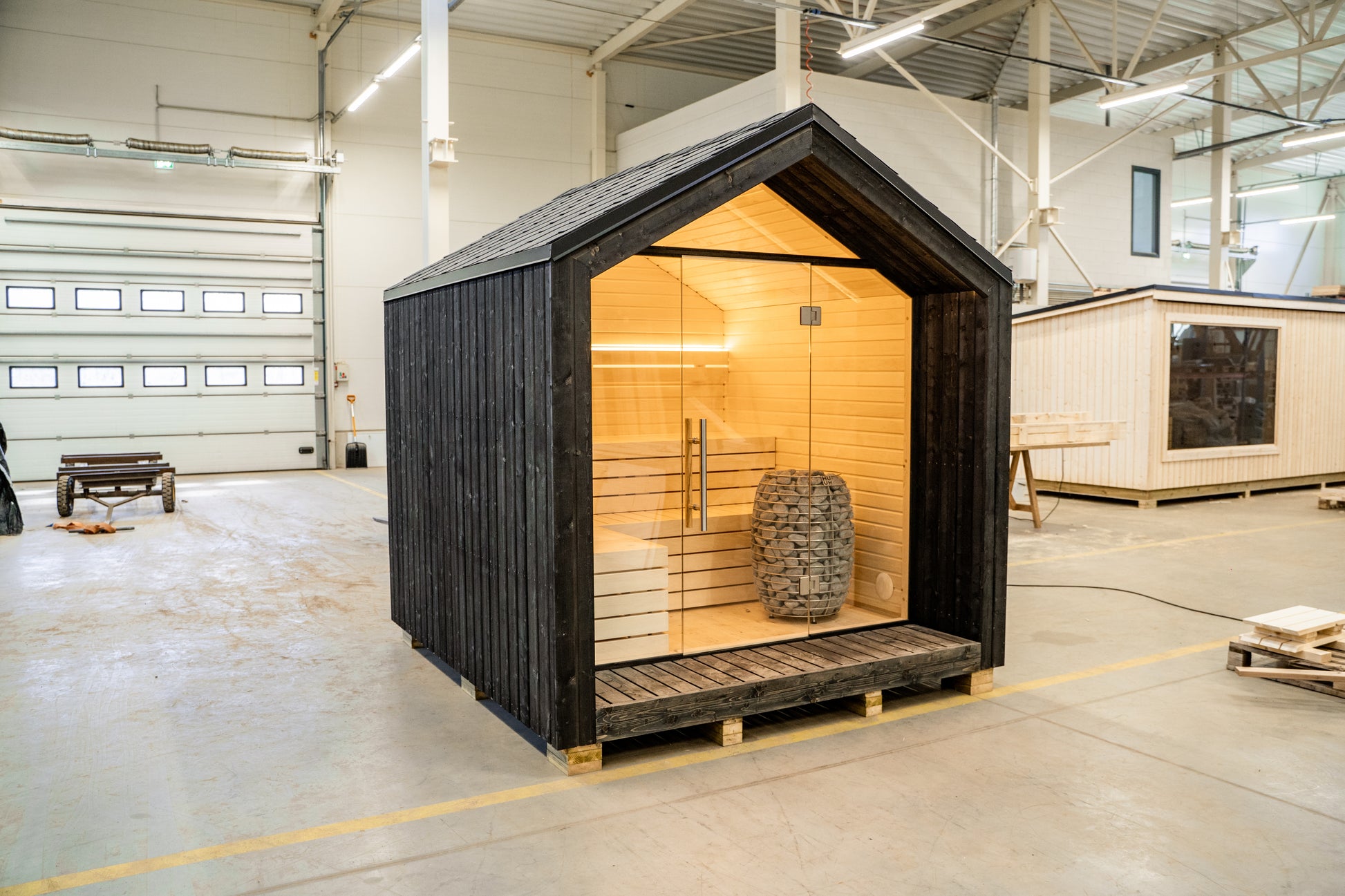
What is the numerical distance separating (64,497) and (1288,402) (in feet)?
59.2

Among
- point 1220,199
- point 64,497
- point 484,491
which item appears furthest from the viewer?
point 1220,199

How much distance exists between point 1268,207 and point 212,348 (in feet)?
118

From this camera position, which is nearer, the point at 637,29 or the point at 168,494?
the point at 168,494

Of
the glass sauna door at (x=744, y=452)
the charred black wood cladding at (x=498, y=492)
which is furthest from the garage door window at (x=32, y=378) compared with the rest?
the glass sauna door at (x=744, y=452)

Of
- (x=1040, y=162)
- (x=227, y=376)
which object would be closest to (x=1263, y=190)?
(x=1040, y=162)

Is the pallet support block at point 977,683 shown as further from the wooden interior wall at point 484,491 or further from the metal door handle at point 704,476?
the wooden interior wall at point 484,491

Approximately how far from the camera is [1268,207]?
117ft

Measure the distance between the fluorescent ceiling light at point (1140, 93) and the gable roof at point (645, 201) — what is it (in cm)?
1215

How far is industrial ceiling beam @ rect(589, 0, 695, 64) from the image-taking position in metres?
18.4

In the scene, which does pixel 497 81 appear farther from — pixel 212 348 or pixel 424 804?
pixel 424 804

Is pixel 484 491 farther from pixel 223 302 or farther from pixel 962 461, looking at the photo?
pixel 223 302

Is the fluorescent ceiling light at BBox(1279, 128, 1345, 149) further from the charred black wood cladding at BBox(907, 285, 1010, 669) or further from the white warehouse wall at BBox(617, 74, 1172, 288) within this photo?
the charred black wood cladding at BBox(907, 285, 1010, 669)

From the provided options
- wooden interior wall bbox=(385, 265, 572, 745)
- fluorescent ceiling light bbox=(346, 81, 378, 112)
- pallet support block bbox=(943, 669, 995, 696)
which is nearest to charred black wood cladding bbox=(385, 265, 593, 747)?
wooden interior wall bbox=(385, 265, 572, 745)

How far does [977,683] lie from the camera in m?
5.84
